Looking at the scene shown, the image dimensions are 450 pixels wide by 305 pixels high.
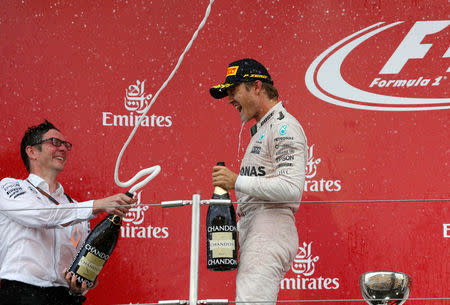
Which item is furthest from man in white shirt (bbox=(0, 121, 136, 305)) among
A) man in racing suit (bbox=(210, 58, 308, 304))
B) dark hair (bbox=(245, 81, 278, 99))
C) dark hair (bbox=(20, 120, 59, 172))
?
dark hair (bbox=(245, 81, 278, 99))

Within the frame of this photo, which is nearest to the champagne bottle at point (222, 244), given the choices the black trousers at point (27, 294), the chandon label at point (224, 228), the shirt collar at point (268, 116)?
the chandon label at point (224, 228)

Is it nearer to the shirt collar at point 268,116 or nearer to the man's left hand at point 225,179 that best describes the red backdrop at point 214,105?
the shirt collar at point 268,116

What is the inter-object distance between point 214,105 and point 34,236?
106cm

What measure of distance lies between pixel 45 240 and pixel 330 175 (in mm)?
1246

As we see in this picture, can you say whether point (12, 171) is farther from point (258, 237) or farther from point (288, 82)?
point (258, 237)

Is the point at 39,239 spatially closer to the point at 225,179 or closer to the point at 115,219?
the point at 115,219

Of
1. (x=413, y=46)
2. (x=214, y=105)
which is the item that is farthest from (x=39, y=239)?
(x=413, y=46)

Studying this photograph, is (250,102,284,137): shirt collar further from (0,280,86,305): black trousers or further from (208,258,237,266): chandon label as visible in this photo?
(0,280,86,305): black trousers

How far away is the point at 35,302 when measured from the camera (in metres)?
2.30

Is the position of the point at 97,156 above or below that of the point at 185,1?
below

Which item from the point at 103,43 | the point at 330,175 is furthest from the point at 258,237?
the point at 103,43

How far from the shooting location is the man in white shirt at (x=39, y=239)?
2.28 m

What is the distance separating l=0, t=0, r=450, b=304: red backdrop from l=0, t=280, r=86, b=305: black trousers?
68 cm

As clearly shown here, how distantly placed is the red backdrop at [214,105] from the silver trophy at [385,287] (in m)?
0.92
